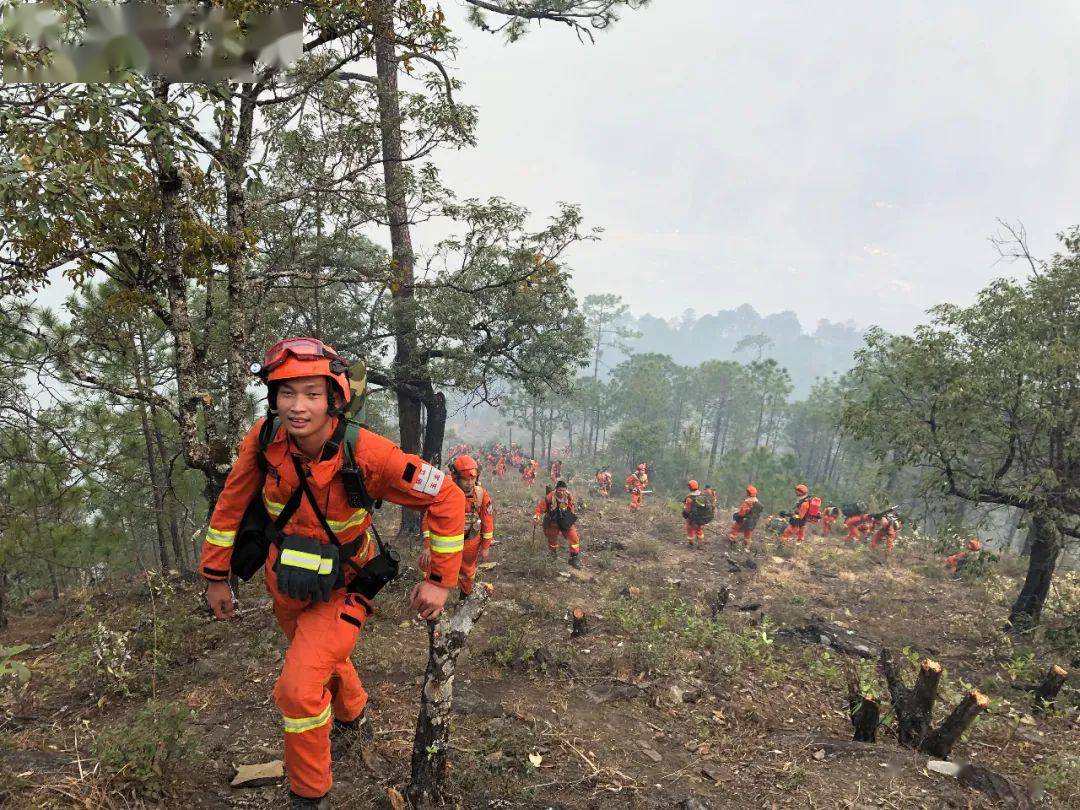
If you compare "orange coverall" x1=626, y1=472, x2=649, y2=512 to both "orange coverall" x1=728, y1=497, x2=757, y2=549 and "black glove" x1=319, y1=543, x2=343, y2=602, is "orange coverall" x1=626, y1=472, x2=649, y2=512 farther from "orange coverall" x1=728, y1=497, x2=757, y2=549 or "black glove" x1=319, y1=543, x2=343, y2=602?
"black glove" x1=319, y1=543, x2=343, y2=602

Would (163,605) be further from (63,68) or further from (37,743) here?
(63,68)

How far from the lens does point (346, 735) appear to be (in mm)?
3611

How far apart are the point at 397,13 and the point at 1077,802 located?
8693 millimetres

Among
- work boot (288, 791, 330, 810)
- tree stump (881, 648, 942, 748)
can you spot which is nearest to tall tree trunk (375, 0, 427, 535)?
work boot (288, 791, 330, 810)

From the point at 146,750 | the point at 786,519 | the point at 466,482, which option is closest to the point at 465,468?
the point at 466,482

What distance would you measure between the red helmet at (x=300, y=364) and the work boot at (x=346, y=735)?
234 cm

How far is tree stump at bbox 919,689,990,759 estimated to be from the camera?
14.1 ft

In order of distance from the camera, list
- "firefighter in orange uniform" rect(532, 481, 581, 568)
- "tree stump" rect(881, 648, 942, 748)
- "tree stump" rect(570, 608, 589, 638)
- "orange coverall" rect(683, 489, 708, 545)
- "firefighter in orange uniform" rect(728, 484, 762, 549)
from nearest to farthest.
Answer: "tree stump" rect(881, 648, 942, 748), "tree stump" rect(570, 608, 589, 638), "firefighter in orange uniform" rect(532, 481, 581, 568), "firefighter in orange uniform" rect(728, 484, 762, 549), "orange coverall" rect(683, 489, 708, 545)

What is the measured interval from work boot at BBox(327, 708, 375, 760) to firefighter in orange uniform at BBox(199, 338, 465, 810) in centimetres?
71

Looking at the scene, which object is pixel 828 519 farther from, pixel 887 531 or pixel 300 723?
pixel 300 723

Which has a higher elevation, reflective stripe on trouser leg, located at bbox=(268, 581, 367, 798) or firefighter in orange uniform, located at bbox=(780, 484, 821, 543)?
reflective stripe on trouser leg, located at bbox=(268, 581, 367, 798)

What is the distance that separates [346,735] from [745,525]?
13327 millimetres

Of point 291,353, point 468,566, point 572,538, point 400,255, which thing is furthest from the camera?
point 572,538

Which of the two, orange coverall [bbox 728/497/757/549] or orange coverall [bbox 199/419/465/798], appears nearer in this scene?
orange coverall [bbox 199/419/465/798]
